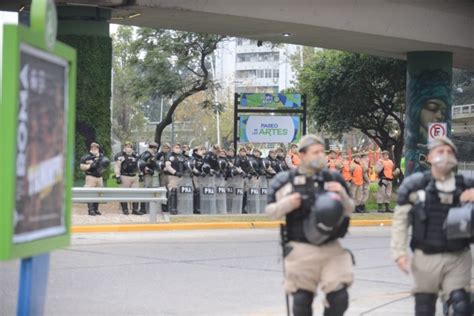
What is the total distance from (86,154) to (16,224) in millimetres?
17038

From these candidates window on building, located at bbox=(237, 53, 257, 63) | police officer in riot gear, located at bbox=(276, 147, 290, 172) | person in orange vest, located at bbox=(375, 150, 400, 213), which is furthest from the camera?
window on building, located at bbox=(237, 53, 257, 63)

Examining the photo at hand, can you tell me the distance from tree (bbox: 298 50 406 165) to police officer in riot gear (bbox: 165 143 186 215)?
56.5ft

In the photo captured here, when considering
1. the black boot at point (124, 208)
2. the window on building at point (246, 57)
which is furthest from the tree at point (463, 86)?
the window on building at point (246, 57)

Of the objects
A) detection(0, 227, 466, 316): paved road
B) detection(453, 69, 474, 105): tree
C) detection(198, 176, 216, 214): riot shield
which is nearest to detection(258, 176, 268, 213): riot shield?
detection(198, 176, 216, 214): riot shield

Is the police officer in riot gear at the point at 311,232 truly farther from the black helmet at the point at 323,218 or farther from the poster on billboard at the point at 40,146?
the poster on billboard at the point at 40,146

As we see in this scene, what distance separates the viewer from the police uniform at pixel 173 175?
22116mm

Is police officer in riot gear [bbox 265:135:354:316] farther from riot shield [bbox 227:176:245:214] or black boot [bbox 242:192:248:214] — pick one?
black boot [bbox 242:192:248:214]

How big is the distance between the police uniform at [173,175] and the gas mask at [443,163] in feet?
50.7

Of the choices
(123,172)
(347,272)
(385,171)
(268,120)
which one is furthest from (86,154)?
(347,272)

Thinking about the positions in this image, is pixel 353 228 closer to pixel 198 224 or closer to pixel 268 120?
pixel 198 224

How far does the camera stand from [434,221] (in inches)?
271

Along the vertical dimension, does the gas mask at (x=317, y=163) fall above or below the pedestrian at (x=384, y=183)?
above

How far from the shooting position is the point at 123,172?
22.0 metres

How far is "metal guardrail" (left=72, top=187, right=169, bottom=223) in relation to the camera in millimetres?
19484
